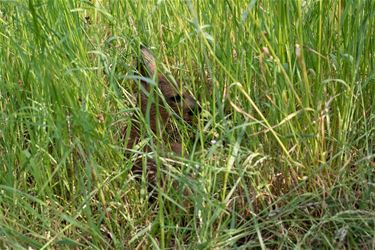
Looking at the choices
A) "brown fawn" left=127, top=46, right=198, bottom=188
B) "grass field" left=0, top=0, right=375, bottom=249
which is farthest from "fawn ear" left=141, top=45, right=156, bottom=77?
"grass field" left=0, top=0, right=375, bottom=249

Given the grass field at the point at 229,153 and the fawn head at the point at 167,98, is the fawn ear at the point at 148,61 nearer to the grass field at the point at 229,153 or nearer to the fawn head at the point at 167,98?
the fawn head at the point at 167,98

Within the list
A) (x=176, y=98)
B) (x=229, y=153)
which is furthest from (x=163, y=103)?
(x=229, y=153)

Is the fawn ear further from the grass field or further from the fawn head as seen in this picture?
the grass field

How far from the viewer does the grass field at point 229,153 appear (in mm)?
1491

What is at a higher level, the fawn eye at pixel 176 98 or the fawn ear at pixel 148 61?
the fawn ear at pixel 148 61

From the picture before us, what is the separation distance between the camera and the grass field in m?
1.49

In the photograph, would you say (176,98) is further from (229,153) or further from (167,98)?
(229,153)

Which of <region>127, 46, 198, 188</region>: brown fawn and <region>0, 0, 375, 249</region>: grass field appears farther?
<region>127, 46, 198, 188</region>: brown fawn

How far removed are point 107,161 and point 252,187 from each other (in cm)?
34

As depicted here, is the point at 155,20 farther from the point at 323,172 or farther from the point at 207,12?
the point at 323,172

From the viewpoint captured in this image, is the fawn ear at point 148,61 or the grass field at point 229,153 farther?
the fawn ear at point 148,61

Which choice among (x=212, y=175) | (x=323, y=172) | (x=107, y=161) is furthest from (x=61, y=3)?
(x=323, y=172)

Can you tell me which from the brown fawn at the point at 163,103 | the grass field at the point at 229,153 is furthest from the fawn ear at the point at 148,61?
the grass field at the point at 229,153

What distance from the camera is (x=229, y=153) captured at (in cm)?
156
